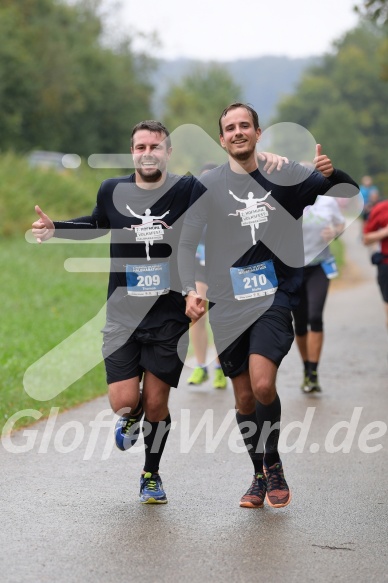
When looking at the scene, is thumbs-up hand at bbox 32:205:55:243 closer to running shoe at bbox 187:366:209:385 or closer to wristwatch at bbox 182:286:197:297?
wristwatch at bbox 182:286:197:297

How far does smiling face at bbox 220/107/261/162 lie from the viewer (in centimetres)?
602

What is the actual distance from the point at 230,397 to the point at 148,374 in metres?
3.86

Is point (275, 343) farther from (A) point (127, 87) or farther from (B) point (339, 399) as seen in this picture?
(A) point (127, 87)

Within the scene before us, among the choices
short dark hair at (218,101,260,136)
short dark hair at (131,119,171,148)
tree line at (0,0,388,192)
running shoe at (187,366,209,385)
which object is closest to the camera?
short dark hair at (218,101,260,136)

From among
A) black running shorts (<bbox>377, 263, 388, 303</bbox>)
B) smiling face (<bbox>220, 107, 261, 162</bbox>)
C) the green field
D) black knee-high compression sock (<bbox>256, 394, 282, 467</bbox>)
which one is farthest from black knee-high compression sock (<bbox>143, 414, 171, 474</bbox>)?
black running shorts (<bbox>377, 263, 388, 303</bbox>)

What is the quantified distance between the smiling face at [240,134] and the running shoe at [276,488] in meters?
1.85

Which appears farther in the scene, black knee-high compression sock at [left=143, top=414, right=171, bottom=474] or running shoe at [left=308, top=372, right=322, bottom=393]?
running shoe at [left=308, top=372, right=322, bottom=393]

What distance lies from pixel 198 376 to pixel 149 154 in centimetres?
499

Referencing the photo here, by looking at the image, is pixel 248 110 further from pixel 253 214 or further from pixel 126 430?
pixel 126 430

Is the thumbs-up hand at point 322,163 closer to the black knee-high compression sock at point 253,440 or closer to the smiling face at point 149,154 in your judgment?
the smiling face at point 149,154

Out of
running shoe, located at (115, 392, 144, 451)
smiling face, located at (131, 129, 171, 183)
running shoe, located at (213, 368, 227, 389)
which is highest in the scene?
smiling face, located at (131, 129, 171, 183)

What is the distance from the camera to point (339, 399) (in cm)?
1010

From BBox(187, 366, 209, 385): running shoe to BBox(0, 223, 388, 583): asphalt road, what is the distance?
24.1 inches

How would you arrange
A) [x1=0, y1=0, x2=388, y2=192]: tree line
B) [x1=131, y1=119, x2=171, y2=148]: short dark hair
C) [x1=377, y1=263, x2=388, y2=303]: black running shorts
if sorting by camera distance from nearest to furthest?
1. [x1=131, y1=119, x2=171, y2=148]: short dark hair
2. [x1=377, y1=263, x2=388, y2=303]: black running shorts
3. [x1=0, y1=0, x2=388, y2=192]: tree line
